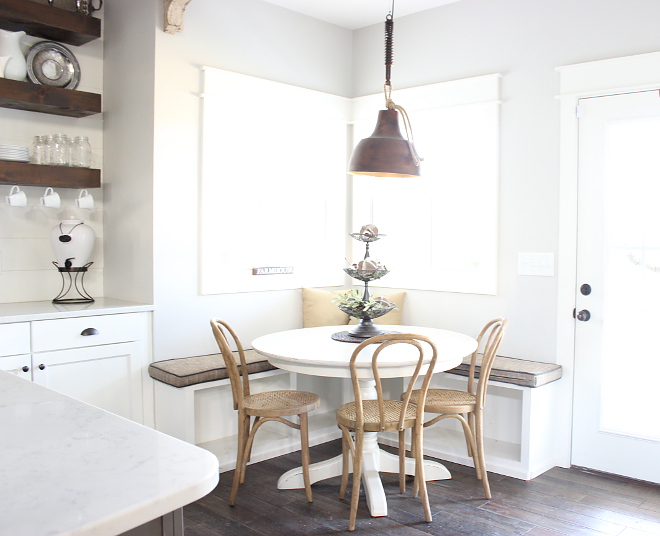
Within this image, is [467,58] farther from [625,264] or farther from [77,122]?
[77,122]

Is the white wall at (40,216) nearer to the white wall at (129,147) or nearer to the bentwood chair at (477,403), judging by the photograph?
the white wall at (129,147)

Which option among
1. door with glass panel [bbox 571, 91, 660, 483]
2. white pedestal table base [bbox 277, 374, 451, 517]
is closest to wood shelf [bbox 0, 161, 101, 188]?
white pedestal table base [bbox 277, 374, 451, 517]

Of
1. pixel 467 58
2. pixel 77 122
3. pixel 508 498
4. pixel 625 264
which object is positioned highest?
pixel 467 58

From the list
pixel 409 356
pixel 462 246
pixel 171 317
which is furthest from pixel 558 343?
pixel 171 317

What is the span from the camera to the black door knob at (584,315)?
346 cm

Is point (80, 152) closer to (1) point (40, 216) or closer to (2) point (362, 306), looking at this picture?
(1) point (40, 216)

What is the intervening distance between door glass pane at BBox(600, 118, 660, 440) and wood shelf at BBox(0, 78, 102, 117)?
9.34ft

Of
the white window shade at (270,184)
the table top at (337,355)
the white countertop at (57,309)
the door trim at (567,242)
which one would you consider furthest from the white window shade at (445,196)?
the white countertop at (57,309)

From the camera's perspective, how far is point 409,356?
2.88 m

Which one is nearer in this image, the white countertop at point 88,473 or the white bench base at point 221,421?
the white countertop at point 88,473

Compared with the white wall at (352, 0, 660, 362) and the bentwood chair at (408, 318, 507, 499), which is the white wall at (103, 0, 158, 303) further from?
the white wall at (352, 0, 660, 362)

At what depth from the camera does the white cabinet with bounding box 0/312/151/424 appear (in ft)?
9.89

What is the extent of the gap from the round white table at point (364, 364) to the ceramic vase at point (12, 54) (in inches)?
74.7

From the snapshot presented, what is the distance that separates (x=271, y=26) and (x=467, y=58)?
1.24m
